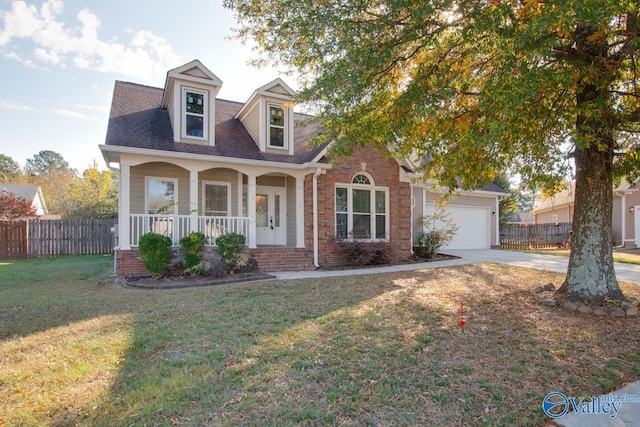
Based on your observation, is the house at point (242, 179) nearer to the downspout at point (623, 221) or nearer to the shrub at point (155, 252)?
the shrub at point (155, 252)

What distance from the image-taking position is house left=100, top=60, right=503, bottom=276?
10.5 meters

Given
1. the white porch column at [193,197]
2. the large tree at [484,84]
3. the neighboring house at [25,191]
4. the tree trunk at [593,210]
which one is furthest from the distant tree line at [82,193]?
the tree trunk at [593,210]

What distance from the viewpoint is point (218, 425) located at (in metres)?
2.70

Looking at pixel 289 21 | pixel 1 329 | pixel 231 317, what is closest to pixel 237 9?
pixel 289 21

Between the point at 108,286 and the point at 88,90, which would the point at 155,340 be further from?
the point at 88,90

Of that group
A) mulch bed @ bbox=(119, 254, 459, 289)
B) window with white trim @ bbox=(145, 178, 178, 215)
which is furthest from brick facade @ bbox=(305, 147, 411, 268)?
window with white trim @ bbox=(145, 178, 178, 215)

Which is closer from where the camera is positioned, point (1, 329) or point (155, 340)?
point (155, 340)

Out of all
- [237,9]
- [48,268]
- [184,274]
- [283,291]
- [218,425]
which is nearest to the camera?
[218,425]

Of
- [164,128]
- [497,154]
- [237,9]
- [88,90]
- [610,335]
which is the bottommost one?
[610,335]

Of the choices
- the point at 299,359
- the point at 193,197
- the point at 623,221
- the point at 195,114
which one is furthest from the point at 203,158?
the point at 623,221

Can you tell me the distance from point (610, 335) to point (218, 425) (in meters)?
5.23

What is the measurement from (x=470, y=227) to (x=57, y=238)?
19220 millimetres

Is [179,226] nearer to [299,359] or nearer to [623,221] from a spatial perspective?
[299,359]

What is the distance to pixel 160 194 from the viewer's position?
11.7 m
